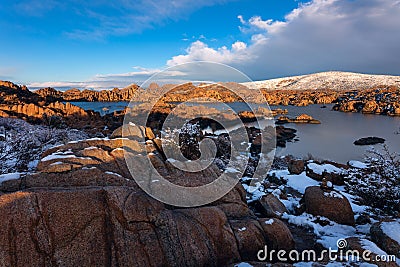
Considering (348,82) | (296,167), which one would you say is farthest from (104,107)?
(348,82)

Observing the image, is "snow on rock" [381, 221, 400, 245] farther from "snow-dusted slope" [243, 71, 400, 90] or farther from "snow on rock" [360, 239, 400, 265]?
"snow-dusted slope" [243, 71, 400, 90]

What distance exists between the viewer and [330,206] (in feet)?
32.2

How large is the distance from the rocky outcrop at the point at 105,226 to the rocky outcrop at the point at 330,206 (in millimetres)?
3716

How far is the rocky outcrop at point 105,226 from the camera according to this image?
4.50m

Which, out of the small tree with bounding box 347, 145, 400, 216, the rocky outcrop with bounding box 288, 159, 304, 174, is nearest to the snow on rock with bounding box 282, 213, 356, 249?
the small tree with bounding box 347, 145, 400, 216

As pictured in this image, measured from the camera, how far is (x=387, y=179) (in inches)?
487

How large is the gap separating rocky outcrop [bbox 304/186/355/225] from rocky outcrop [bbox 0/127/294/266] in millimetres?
3716

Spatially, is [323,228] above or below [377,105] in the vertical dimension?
below

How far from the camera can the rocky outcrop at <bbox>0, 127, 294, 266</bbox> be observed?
4496mm

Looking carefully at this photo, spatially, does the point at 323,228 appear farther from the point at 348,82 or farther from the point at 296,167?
the point at 348,82

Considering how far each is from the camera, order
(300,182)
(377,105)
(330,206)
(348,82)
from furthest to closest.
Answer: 1. (348,82)
2. (377,105)
3. (300,182)
4. (330,206)

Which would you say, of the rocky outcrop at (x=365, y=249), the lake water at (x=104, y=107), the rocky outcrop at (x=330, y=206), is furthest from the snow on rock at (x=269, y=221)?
the lake water at (x=104, y=107)

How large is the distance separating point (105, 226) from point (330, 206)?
8.50 meters

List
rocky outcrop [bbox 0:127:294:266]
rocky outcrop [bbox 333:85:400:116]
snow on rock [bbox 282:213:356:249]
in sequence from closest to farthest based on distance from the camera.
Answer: rocky outcrop [bbox 0:127:294:266] < snow on rock [bbox 282:213:356:249] < rocky outcrop [bbox 333:85:400:116]
